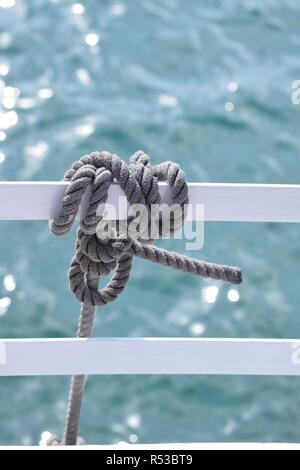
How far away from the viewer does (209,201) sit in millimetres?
1499

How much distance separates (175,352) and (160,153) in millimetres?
2719

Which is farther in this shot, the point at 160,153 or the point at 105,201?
the point at 160,153

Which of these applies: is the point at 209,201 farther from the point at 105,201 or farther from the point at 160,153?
the point at 160,153

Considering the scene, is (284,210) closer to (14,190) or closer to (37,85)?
(14,190)

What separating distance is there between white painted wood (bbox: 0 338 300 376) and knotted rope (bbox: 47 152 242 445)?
8 cm

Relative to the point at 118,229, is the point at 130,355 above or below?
below

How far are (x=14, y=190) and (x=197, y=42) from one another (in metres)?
3.69

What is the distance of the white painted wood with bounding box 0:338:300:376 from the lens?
162 cm

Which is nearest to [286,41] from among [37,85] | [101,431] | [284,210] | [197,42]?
[197,42]

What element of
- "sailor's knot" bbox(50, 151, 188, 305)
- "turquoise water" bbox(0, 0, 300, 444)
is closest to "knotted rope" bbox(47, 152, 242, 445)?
"sailor's knot" bbox(50, 151, 188, 305)

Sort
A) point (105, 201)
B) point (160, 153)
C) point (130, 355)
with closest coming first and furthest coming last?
point (105, 201) → point (130, 355) → point (160, 153)

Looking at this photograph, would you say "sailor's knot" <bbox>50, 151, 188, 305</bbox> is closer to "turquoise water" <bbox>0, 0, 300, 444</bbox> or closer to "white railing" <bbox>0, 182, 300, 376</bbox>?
"white railing" <bbox>0, 182, 300, 376</bbox>

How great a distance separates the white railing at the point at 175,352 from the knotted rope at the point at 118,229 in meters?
0.03

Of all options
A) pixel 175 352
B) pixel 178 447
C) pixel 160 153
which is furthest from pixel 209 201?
pixel 160 153
